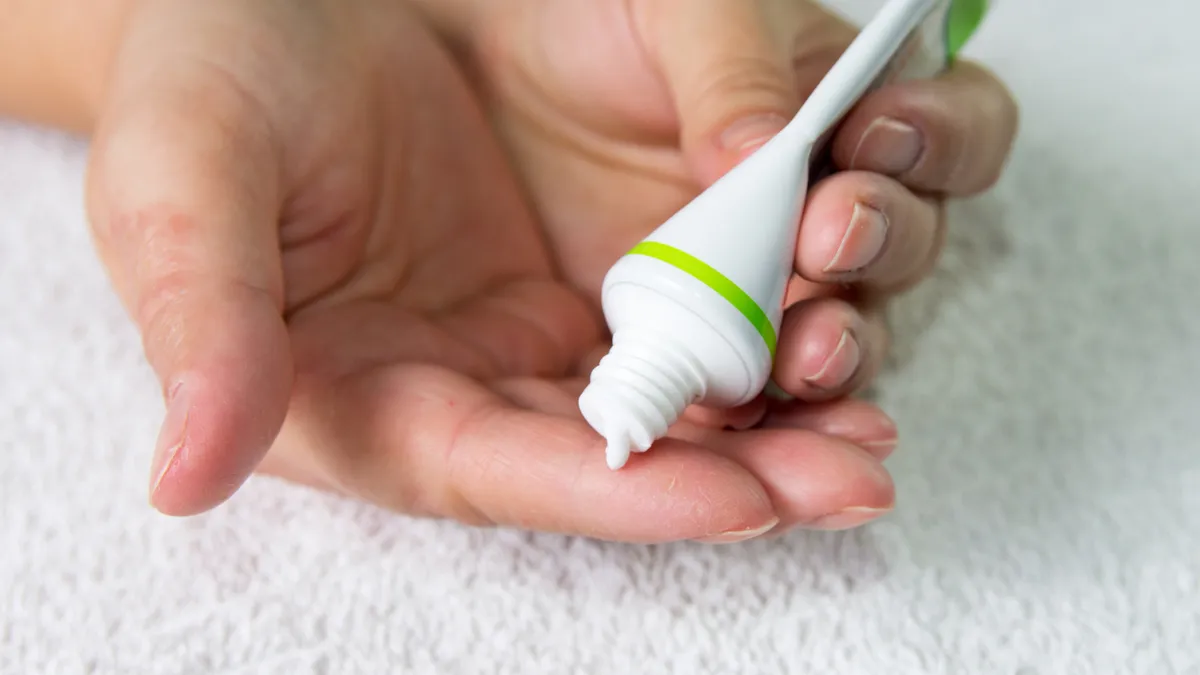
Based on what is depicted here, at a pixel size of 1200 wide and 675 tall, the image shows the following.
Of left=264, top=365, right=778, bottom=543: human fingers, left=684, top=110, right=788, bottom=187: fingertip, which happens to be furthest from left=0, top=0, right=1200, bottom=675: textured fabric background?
left=684, top=110, right=788, bottom=187: fingertip

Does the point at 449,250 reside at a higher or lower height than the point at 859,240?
lower

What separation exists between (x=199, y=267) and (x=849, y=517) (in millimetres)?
250

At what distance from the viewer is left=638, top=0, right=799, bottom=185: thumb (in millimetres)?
410

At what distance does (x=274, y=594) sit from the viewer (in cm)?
44

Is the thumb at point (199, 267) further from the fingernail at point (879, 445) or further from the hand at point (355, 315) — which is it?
the fingernail at point (879, 445)

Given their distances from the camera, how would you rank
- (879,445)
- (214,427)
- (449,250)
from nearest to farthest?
(214,427) → (879,445) → (449,250)

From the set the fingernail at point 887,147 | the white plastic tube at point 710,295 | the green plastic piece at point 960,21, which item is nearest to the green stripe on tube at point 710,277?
the white plastic tube at point 710,295

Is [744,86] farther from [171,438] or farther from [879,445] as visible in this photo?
[171,438]

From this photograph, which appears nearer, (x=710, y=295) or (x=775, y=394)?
(x=710, y=295)

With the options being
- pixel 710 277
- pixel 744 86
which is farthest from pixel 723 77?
pixel 710 277

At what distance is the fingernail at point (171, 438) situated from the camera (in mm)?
318

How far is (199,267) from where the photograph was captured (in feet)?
1.16

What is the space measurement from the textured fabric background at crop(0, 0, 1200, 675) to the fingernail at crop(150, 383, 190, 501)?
0.13 m

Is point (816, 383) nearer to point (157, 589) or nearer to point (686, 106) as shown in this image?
point (686, 106)
